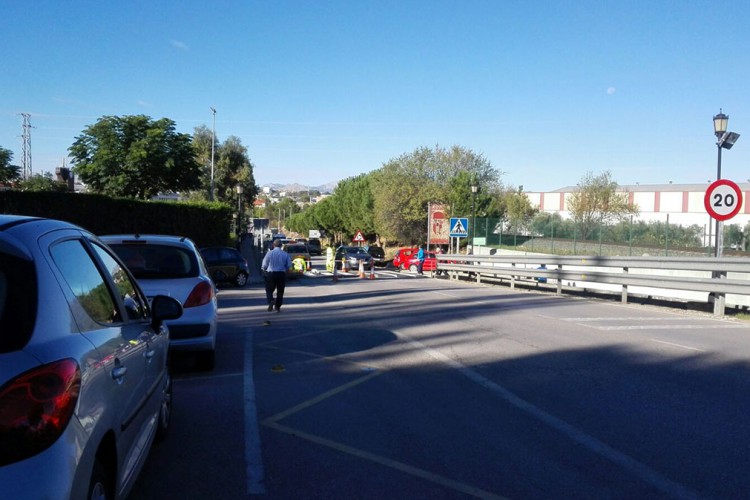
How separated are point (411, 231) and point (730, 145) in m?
46.4

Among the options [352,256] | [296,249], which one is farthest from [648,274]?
[296,249]

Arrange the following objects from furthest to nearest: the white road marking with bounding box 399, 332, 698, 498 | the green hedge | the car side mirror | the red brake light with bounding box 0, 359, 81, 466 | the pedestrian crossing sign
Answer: the pedestrian crossing sign, the green hedge, the car side mirror, the white road marking with bounding box 399, 332, 698, 498, the red brake light with bounding box 0, 359, 81, 466

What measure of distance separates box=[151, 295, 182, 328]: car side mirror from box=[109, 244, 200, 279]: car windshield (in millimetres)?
3714

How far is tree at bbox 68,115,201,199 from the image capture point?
1368 inches

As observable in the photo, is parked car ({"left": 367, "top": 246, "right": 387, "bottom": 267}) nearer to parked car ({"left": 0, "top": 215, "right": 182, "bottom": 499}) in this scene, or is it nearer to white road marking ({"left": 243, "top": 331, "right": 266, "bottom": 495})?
white road marking ({"left": 243, "top": 331, "right": 266, "bottom": 495})

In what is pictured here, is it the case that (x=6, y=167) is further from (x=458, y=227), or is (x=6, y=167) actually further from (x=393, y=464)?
(x=393, y=464)

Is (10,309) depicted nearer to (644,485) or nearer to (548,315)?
(644,485)

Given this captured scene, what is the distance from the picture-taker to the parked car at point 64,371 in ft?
8.64

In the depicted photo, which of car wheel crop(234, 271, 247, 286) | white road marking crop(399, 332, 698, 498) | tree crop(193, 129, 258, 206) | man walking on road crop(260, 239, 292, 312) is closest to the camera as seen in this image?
white road marking crop(399, 332, 698, 498)

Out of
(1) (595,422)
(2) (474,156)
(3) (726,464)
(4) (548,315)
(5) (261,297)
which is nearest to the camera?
(3) (726,464)

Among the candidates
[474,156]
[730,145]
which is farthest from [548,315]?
[474,156]

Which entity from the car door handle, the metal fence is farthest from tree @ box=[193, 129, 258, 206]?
the car door handle

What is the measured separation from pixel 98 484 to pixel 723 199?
15.9m

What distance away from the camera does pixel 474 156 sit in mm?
60750
